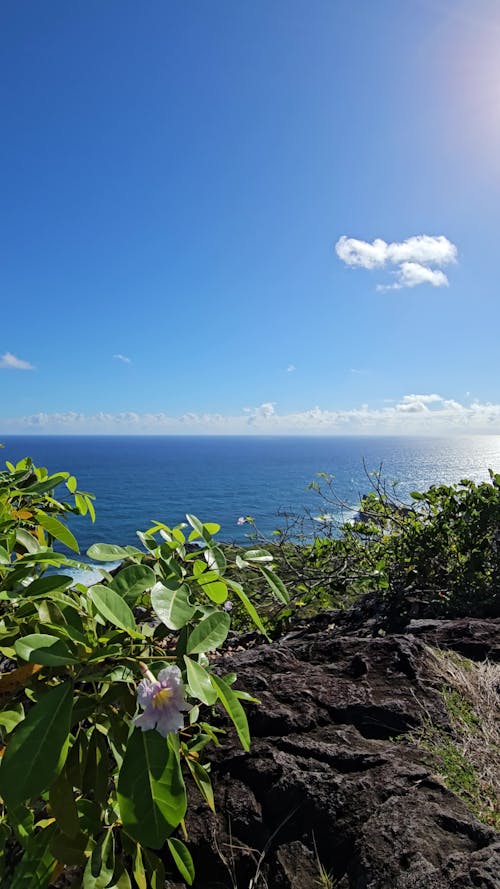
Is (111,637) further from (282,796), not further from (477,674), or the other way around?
(477,674)

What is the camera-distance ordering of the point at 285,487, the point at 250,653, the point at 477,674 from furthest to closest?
the point at 285,487
the point at 250,653
the point at 477,674

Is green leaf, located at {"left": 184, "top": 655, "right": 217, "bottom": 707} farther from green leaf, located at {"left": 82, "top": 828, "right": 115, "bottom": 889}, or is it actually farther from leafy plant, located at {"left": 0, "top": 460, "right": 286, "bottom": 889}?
green leaf, located at {"left": 82, "top": 828, "right": 115, "bottom": 889}

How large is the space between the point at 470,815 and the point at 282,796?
0.63 metres

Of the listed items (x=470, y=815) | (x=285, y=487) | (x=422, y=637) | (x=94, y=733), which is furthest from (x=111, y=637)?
(x=285, y=487)

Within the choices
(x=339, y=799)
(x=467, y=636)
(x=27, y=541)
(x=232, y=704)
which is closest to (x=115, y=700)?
(x=232, y=704)

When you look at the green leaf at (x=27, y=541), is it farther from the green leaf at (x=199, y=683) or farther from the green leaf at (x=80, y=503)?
the green leaf at (x=199, y=683)

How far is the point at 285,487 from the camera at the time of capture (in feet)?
249

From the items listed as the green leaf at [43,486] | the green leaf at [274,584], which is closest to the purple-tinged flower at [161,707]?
the green leaf at [274,584]

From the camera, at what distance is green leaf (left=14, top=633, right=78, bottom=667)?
816 mm

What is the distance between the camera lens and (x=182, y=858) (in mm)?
1232

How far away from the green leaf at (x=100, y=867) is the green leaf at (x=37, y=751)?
608 mm

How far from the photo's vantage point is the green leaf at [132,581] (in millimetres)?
1049

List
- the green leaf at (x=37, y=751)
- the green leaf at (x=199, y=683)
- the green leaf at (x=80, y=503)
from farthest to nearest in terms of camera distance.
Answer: the green leaf at (x=80, y=503), the green leaf at (x=199, y=683), the green leaf at (x=37, y=751)

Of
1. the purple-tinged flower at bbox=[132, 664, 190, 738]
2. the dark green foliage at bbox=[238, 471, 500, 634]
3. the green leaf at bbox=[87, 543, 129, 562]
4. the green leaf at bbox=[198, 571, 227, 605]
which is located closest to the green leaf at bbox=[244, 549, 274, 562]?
the green leaf at bbox=[198, 571, 227, 605]
